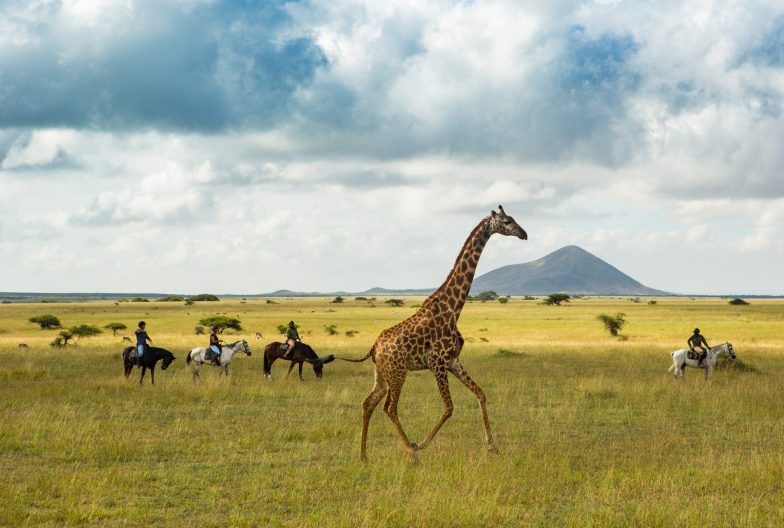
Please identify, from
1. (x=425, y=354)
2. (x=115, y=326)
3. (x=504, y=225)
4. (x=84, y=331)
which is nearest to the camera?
(x=425, y=354)

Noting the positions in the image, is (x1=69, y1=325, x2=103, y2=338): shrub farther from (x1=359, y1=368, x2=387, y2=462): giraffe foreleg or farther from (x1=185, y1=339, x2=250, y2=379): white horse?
(x1=359, y1=368, x2=387, y2=462): giraffe foreleg

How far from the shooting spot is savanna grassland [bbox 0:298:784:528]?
873 centimetres

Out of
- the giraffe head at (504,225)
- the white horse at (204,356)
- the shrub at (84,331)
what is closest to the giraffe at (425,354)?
the giraffe head at (504,225)

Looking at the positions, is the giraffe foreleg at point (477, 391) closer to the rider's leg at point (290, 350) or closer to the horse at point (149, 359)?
the horse at point (149, 359)

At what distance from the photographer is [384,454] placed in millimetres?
11914

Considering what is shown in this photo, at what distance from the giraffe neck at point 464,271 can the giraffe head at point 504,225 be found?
0.41 feet

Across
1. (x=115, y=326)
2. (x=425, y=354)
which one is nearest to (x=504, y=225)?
(x=425, y=354)

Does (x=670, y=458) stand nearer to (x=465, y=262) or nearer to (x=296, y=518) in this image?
(x=465, y=262)

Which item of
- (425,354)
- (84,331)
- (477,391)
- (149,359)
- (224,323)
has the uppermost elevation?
(425,354)

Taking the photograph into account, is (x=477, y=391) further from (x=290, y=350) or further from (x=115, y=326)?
(x=115, y=326)

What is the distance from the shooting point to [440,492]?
9.49m

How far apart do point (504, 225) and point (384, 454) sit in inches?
170

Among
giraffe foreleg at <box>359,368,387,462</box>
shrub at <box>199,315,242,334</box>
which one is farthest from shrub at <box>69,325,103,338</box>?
giraffe foreleg at <box>359,368,387,462</box>

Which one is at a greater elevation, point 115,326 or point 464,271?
point 464,271
